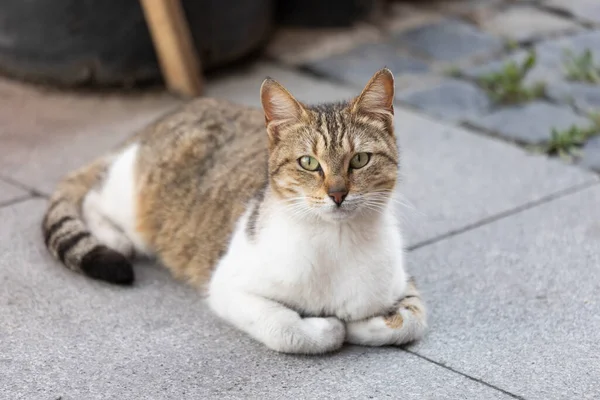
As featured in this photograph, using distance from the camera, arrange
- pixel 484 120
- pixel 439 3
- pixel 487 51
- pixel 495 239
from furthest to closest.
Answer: pixel 439 3 < pixel 487 51 < pixel 484 120 < pixel 495 239

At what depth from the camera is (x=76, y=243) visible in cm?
454

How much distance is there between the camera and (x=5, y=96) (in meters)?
7.00

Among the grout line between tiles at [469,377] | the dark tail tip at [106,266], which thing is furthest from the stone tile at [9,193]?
the grout line between tiles at [469,377]

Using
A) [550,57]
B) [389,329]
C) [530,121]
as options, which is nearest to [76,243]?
[389,329]

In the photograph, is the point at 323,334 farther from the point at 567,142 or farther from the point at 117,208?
the point at 567,142

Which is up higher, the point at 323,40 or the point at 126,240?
the point at 126,240

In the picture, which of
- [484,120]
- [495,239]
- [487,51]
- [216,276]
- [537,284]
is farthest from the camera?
[487,51]

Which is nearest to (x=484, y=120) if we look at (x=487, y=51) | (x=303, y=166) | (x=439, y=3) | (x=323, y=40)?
(x=487, y=51)

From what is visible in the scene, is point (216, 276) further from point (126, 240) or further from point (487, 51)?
point (487, 51)

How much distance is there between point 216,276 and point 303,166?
750mm

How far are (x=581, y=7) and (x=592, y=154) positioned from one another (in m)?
3.26

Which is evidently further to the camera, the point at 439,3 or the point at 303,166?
the point at 439,3

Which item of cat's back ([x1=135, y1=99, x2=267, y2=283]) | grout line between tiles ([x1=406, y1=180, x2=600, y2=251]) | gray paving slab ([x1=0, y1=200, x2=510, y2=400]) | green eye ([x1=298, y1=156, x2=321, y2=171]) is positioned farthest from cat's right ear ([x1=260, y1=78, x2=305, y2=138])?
grout line between tiles ([x1=406, y1=180, x2=600, y2=251])

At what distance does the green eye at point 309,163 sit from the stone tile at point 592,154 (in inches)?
114
